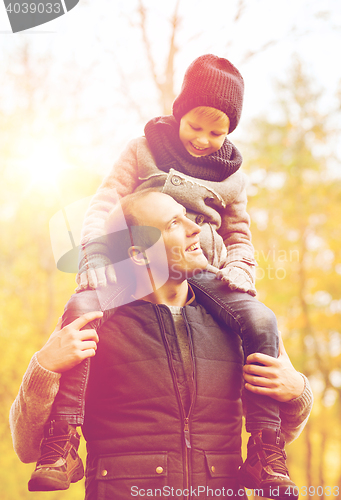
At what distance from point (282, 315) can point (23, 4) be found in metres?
8.68

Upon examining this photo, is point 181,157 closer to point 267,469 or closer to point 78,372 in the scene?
point 78,372

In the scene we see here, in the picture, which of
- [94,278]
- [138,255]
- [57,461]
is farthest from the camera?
[138,255]

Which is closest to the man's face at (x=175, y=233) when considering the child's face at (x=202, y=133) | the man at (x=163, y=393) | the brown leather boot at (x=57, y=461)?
the man at (x=163, y=393)

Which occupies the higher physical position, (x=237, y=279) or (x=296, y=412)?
(x=237, y=279)

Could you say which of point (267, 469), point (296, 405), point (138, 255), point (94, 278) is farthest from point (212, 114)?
point (267, 469)

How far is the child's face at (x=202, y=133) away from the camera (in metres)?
1.94

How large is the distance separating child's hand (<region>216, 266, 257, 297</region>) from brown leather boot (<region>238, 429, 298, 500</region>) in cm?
59

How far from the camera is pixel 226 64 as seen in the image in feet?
6.65

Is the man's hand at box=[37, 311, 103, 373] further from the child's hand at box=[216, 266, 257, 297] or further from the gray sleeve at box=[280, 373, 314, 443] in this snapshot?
the gray sleeve at box=[280, 373, 314, 443]

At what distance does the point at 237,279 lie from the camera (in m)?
1.95

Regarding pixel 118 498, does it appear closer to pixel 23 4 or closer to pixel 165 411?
pixel 165 411

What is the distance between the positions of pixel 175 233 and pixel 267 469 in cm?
97

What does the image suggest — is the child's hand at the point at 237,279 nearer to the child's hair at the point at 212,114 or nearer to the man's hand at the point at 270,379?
the man's hand at the point at 270,379

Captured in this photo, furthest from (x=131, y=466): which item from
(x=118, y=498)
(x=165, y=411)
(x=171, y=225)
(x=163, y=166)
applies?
(x=163, y=166)
